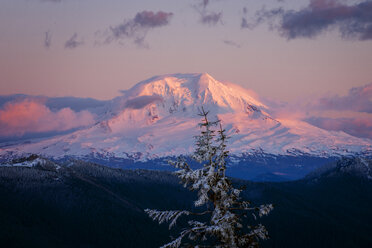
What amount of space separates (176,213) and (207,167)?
3.89 meters

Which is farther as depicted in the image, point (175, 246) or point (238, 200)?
point (238, 200)

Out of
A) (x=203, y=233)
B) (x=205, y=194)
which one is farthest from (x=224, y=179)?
(x=203, y=233)

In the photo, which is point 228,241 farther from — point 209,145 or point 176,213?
point 209,145

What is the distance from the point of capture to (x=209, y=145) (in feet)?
114

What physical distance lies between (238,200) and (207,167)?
3582 mm

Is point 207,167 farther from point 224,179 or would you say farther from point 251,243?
point 251,243

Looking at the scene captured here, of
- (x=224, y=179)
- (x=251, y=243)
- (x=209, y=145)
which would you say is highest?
(x=209, y=145)

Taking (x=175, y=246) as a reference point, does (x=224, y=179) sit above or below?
above

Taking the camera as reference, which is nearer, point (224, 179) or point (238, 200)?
point (224, 179)

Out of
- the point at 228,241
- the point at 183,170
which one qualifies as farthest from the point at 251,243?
the point at 183,170

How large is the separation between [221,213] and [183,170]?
4069mm

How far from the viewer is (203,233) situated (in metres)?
33.4

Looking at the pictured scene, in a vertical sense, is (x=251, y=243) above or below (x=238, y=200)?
below

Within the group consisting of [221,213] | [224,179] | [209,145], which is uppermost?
[209,145]
